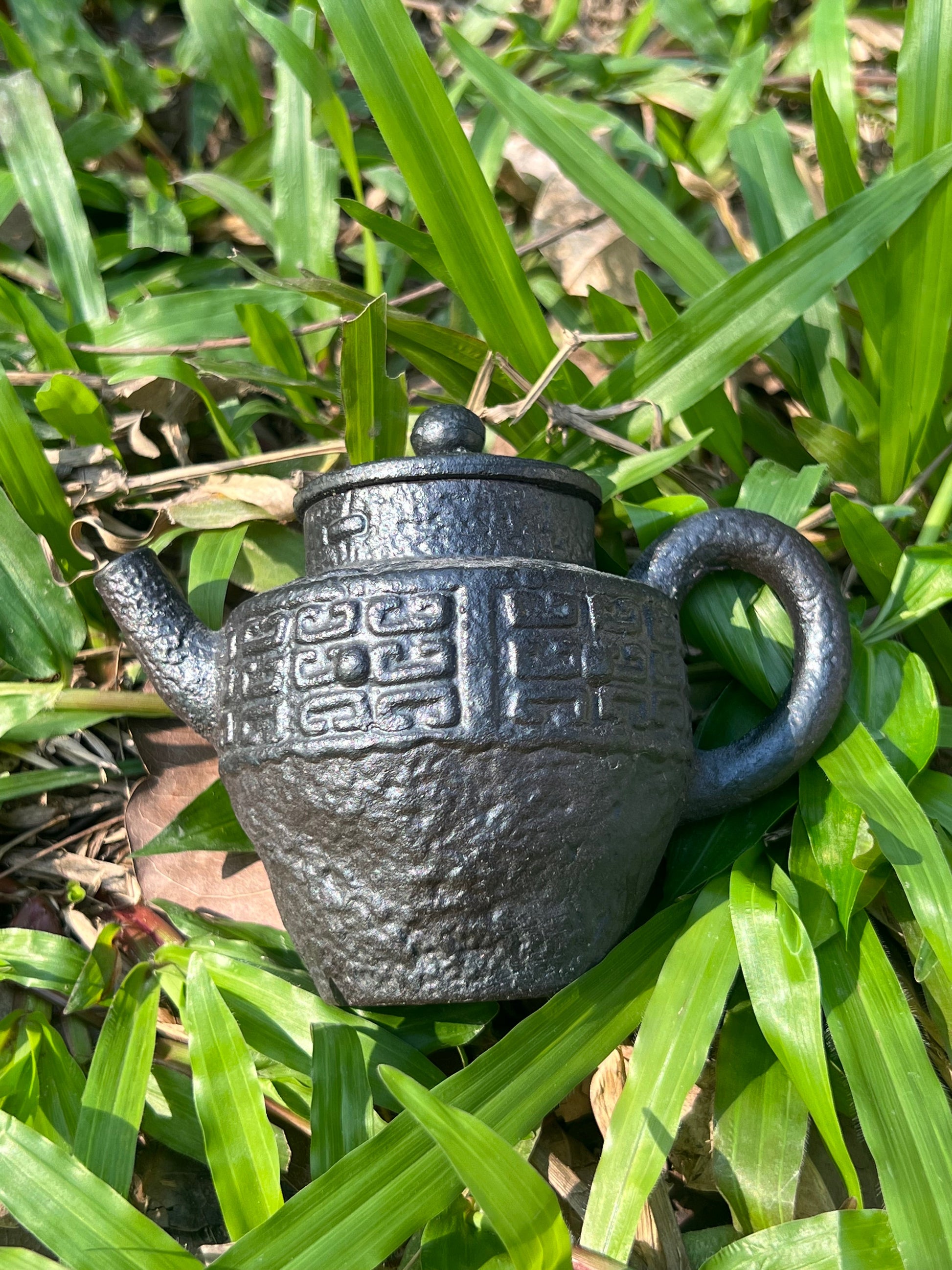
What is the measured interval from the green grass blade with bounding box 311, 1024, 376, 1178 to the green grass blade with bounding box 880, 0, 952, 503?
3.27ft

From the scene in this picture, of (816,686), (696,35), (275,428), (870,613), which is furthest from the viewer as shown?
(696,35)

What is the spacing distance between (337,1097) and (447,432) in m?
0.72

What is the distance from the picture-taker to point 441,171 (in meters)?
1.26

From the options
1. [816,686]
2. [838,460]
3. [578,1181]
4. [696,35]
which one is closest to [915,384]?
[838,460]

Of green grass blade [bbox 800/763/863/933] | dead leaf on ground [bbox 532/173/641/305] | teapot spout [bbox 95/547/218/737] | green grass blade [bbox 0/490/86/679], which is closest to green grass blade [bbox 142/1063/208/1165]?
teapot spout [bbox 95/547/218/737]

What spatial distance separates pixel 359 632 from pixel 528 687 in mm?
173

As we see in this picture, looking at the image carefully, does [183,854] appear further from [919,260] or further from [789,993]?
[919,260]

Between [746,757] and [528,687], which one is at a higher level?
[528,687]

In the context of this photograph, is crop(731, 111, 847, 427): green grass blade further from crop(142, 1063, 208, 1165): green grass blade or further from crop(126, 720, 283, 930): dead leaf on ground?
crop(142, 1063, 208, 1165): green grass blade

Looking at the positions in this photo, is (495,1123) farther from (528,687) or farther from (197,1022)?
(528,687)

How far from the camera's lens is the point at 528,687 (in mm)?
990

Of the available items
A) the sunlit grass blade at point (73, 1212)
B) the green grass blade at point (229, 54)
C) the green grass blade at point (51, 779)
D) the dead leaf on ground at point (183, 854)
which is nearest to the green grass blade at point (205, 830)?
the dead leaf on ground at point (183, 854)

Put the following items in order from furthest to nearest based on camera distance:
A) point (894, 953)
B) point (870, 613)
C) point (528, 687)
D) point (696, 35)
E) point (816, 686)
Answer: point (696, 35)
point (870, 613)
point (894, 953)
point (816, 686)
point (528, 687)

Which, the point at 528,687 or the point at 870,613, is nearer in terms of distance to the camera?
the point at 528,687
